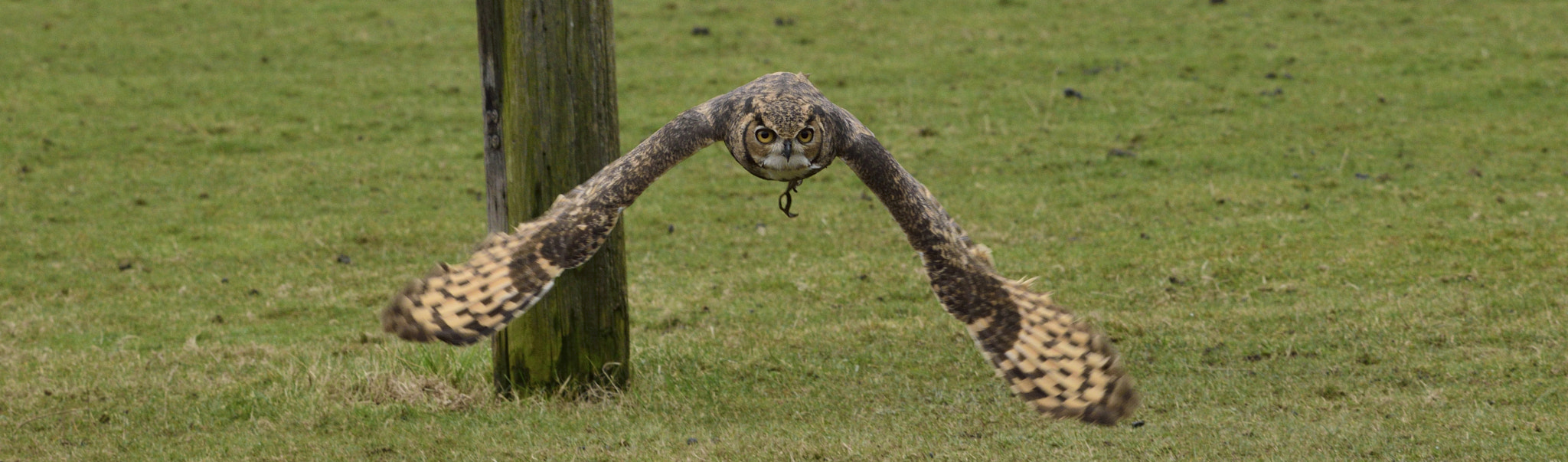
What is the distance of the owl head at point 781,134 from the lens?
4.48m

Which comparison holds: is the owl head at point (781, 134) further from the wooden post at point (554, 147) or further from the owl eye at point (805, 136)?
the wooden post at point (554, 147)

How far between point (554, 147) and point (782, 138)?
13.5 ft

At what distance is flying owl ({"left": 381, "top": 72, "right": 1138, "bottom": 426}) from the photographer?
4.39 m

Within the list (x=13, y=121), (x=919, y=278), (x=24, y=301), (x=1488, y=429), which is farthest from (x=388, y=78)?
(x=1488, y=429)

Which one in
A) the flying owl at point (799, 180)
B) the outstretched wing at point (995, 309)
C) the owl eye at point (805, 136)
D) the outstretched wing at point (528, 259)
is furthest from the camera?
the outstretched wing at point (995, 309)

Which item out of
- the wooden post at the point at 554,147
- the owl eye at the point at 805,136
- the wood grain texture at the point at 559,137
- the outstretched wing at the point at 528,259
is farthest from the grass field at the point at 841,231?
the owl eye at the point at 805,136

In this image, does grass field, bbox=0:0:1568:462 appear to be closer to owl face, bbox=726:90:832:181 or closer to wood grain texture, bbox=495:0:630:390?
wood grain texture, bbox=495:0:630:390

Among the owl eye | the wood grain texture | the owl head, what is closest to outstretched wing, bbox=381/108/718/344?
the owl head

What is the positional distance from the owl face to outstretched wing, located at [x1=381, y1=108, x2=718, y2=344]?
25 centimetres

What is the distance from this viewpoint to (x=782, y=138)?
4477mm

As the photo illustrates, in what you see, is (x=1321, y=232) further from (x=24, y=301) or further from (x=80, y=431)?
(x=24, y=301)

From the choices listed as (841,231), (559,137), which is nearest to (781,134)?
(559,137)

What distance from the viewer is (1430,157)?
15992mm

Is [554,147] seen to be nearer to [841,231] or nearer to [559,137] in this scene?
[559,137]
